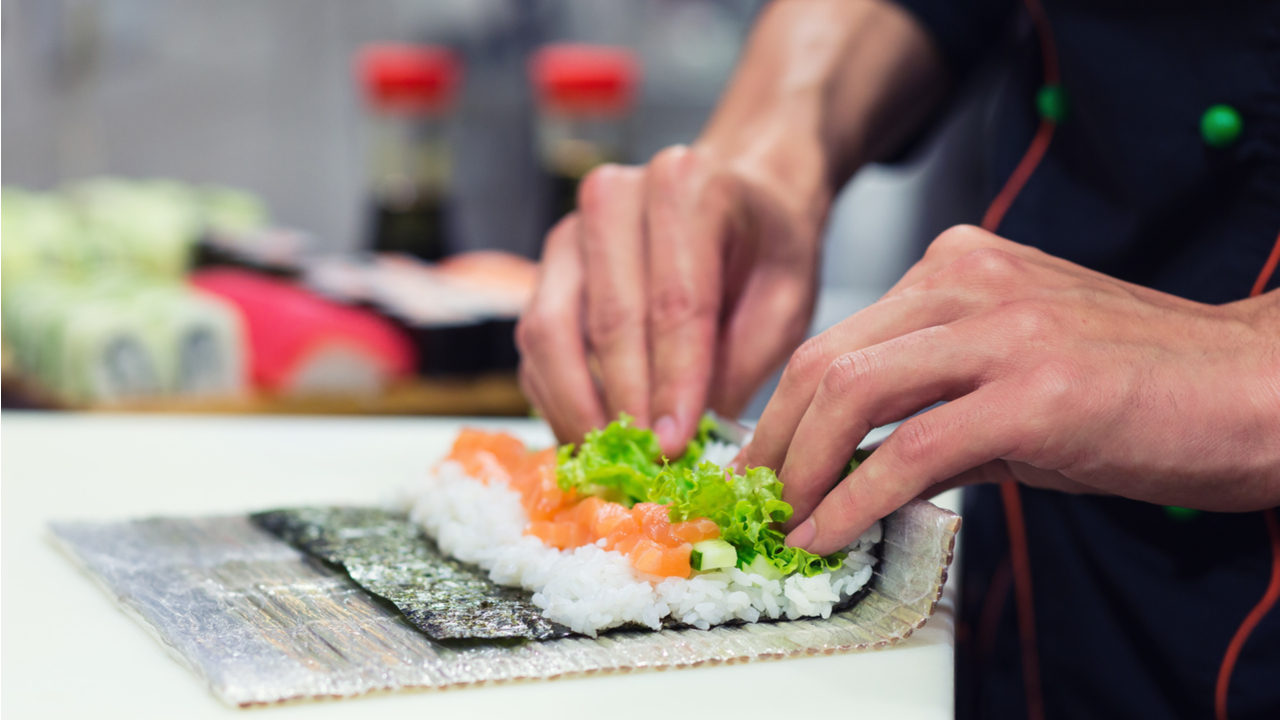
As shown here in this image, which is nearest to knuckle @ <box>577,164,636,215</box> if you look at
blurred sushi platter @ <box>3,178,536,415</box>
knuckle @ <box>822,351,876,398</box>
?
knuckle @ <box>822,351,876,398</box>

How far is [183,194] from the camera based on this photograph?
12.9 ft

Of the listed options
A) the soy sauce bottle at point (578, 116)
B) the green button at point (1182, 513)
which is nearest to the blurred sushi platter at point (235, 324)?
the soy sauce bottle at point (578, 116)

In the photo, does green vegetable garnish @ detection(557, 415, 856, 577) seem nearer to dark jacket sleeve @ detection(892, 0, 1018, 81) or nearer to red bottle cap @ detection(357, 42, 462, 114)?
dark jacket sleeve @ detection(892, 0, 1018, 81)

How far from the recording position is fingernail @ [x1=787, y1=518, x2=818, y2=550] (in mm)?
965

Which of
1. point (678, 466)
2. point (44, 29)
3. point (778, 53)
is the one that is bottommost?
point (678, 466)

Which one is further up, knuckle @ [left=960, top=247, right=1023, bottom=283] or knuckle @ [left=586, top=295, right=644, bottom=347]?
knuckle @ [left=960, top=247, right=1023, bottom=283]

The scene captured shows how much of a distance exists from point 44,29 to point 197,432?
8.73 ft

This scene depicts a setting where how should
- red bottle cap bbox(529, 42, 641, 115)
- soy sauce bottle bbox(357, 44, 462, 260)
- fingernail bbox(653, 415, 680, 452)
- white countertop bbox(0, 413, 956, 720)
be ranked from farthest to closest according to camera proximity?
1. soy sauce bottle bbox(357, 44, 462, 260)
2. red bottle cap bbox(529, 42, 641, 115)
3. fingernail bbox(653, 415, 680, 452)
4. white countertop bbox(0, 413, 956, 720)

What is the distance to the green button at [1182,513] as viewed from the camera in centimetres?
125

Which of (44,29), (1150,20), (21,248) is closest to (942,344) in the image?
(1150,20)

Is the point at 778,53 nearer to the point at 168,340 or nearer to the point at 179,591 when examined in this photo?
the point at 179,591

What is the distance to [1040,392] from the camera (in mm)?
872

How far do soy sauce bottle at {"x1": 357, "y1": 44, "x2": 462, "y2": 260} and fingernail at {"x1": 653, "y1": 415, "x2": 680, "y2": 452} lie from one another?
243cm

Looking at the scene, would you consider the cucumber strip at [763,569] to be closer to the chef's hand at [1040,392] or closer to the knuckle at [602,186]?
the chef's hand at [1040,392]
